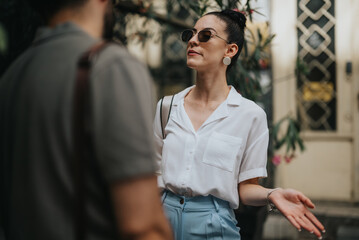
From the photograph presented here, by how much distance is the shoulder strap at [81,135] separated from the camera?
1.18 meters

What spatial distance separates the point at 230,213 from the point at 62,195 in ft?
4.12

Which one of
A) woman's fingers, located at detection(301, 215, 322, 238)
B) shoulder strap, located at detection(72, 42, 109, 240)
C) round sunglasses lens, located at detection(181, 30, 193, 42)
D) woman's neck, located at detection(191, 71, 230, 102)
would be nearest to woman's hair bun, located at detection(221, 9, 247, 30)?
round sunglasses lens, located at detection(181, 30, 193, 42)

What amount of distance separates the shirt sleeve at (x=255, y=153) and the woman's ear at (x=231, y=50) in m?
0.41

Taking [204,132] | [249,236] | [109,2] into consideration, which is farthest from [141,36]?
[109,2]

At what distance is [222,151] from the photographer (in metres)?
2.26

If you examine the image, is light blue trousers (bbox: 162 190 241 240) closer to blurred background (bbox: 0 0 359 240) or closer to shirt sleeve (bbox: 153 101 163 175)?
shirt sleeve (bbox: 153 101 163 175)

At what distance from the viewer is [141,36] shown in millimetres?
5535

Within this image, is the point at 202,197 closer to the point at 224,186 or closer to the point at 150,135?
the point at 224,186

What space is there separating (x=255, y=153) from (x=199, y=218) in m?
0.42

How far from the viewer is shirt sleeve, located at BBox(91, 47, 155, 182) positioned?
116 cm

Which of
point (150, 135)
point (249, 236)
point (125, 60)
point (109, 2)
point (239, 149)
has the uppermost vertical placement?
point (109, 2)

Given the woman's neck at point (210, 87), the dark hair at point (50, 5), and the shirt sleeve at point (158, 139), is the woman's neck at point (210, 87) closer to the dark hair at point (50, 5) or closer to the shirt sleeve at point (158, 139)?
the shirt sleeve at point (158, 139)

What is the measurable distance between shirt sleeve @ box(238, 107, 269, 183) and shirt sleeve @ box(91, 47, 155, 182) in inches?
46.9

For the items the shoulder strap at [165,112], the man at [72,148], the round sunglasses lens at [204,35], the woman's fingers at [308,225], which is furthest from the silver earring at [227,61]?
the man at [72,148]
